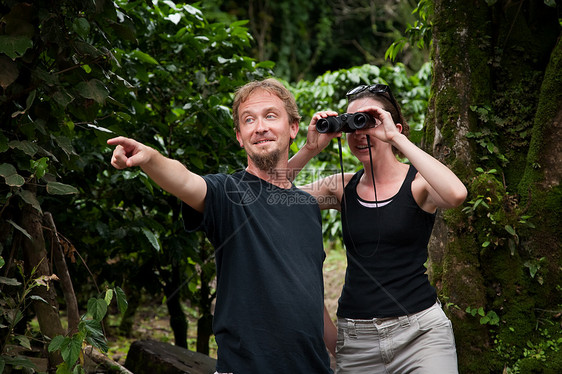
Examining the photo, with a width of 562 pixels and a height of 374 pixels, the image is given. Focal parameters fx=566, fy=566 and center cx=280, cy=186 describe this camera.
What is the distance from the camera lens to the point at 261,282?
5.56 ft

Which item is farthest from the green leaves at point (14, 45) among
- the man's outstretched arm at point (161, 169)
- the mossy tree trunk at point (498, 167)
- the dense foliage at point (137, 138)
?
the mossy tree trunk at point (498, 167)

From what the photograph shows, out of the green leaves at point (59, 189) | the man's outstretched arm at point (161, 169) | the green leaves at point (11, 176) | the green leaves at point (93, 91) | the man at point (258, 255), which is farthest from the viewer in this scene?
the green leaves at point (93, 91)

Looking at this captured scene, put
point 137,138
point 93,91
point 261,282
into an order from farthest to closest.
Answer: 1. point 137,138
2. point 93,91
3. point 261,282

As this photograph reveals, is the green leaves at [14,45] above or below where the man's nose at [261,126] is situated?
above

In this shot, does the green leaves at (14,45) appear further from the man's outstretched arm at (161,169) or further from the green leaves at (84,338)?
the green leaves at (84,338)

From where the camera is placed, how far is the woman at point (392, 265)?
195 cm

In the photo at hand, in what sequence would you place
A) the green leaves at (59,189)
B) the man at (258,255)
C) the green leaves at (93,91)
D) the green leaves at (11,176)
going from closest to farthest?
1. the man at (258,255)
2. the green leaves at (11,176)
3. the green leaves at (59,189)
4. the green leaves at (93,91)

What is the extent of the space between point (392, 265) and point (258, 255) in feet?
1.89

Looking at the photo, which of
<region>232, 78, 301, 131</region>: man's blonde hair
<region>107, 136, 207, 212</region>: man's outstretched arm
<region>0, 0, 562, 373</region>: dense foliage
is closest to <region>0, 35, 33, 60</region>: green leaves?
<region>0, 0, 562, 373</region>: dense foliage

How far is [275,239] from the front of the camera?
176cm

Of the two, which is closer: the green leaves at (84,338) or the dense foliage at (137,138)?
the green leaves at (84,338)

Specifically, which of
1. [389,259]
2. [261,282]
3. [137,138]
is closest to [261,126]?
[261,282]

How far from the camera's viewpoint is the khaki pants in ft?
6.36

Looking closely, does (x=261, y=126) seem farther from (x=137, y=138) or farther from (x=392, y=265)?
(x=137, y=138)
